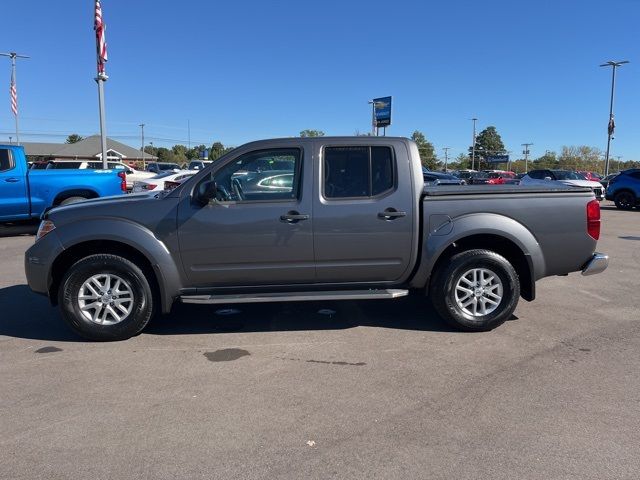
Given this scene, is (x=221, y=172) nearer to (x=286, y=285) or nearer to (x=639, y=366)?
(x=286, y=285)

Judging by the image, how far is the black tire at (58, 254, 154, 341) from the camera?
189 inches

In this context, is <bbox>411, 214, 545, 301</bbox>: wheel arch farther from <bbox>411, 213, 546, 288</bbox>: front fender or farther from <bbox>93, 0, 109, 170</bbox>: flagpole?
<bbox>93, 0, 109, 170</bbox>: flagpole

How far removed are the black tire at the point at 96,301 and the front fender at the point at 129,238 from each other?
16 cm

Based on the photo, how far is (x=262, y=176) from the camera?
5.12 meters

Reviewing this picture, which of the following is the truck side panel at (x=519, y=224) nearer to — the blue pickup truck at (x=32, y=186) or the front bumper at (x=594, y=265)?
the front bumper at (x=594, y=265)

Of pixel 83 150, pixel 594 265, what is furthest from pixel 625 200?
pixel 83 150

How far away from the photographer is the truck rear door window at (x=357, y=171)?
505cm

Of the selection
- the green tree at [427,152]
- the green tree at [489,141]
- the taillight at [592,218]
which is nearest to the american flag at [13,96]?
the taillight at [592,218]

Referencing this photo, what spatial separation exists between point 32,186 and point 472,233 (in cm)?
1034

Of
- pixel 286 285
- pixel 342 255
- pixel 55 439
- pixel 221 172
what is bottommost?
pixel 55 439

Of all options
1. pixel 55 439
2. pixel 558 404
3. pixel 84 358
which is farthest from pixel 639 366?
pixel 84 358

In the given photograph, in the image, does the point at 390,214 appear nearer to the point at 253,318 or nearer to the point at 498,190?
the point at 498,190

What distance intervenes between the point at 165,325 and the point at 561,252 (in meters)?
4.15

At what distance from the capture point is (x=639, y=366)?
4305 mm
